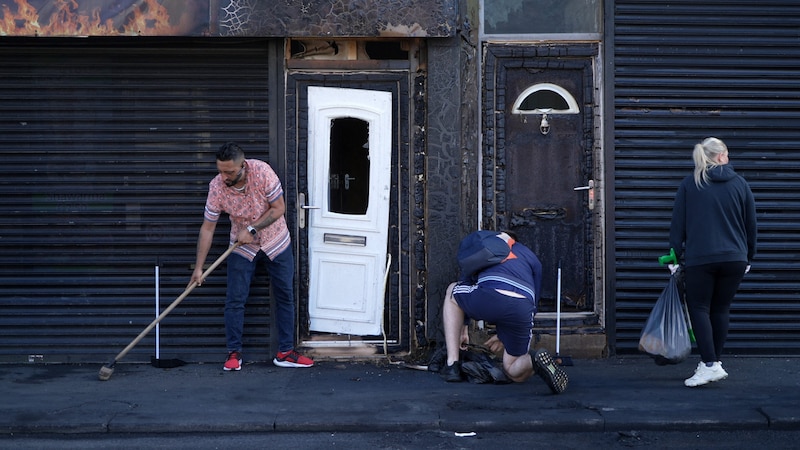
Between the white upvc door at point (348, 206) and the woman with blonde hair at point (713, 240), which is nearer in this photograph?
the woman with blonde hair at point (713, 240)

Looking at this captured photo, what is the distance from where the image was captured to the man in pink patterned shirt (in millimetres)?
8000

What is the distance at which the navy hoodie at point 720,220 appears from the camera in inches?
281

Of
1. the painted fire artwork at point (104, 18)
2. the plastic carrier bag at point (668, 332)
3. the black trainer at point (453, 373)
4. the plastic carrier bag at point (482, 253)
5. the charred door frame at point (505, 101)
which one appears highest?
the painted fire artwork at point (104, 18)

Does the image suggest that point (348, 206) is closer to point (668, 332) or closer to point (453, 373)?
point (453, 373)

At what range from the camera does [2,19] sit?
812cm

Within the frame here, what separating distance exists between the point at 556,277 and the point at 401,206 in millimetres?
1501

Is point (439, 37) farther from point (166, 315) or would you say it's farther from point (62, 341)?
point (62, 341)

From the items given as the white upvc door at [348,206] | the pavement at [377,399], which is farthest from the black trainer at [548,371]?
the white upvc door at [348,206]

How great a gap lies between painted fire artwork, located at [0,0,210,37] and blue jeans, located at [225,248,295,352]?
1943 millimetres

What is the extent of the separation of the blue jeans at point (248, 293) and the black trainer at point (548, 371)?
7.47 ft

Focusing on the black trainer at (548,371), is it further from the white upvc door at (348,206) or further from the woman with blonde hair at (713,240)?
the white upvc door at (348,206)

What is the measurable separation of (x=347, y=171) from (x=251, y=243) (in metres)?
1.11

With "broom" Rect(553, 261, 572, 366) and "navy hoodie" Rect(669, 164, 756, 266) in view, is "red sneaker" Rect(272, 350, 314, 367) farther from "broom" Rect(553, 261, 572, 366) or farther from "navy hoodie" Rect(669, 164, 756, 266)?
"navy hoodie" Rect(669, 164, 756, 266)

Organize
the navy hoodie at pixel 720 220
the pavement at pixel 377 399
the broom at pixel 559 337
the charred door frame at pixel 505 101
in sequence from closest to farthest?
the pavement at pixel 377 399
the navy hoodie at pixel 720 220
the broom at pixel 559 337
the charred door frame at pixel 505 101
